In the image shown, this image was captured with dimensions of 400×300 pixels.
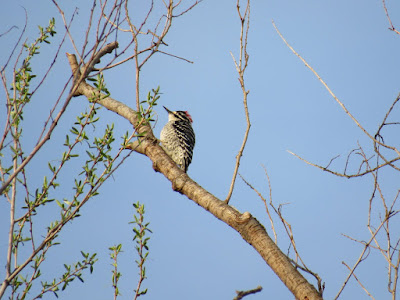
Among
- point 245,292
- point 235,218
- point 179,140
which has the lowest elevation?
point 245,292

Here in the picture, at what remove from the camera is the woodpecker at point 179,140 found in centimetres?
896

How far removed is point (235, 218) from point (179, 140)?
185 inches

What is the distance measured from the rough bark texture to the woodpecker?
2.72 metres

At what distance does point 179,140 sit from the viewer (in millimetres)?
9219

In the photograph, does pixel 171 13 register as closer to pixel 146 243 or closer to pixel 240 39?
pixel 240 39

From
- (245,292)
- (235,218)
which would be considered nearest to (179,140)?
(235,218)

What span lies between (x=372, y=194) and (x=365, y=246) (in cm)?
52

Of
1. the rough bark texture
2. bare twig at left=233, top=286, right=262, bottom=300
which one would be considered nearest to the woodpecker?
the rough bark texture

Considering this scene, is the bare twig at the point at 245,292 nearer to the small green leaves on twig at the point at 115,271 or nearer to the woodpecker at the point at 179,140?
the small green leaves on twig at the point at 115,271

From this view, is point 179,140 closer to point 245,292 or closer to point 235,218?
point 235,218

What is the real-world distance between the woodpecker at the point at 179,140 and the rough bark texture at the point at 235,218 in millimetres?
2719

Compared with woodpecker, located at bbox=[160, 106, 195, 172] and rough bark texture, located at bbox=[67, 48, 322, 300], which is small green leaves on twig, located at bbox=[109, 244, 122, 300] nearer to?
rough bark texture, located at bbox=[67, 48, 322, 300]

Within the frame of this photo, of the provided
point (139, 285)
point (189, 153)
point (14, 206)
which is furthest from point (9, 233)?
point (189, 153)

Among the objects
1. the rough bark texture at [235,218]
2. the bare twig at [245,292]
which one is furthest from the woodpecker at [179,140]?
the bare twig at [245,292]
